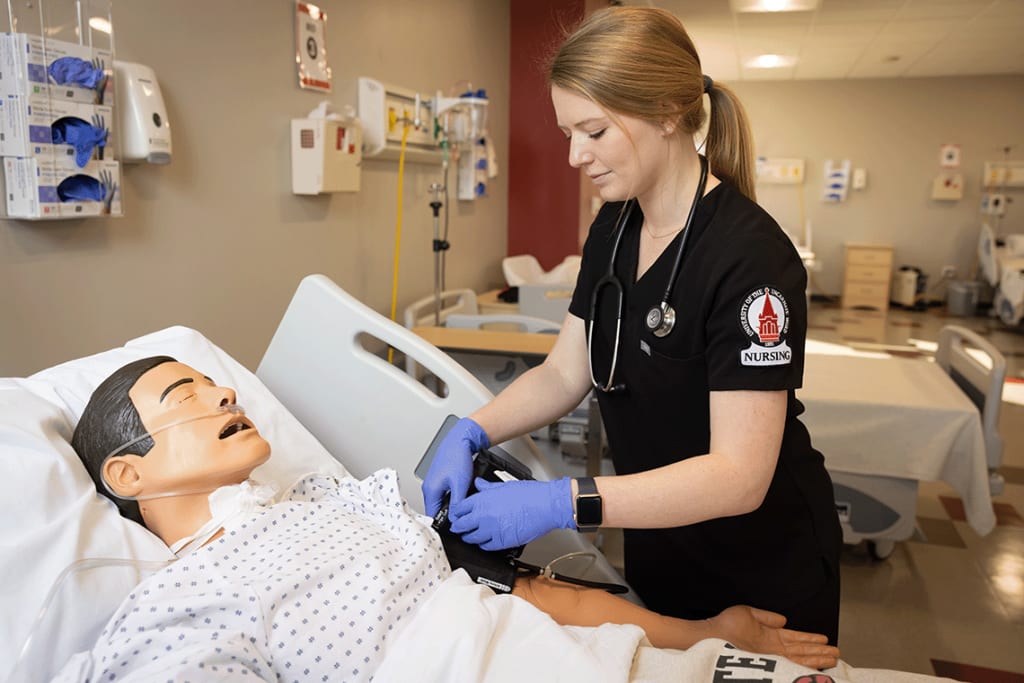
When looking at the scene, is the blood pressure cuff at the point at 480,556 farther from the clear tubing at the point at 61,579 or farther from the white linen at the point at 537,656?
the clear tubing at the point at 61,579

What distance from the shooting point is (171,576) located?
3.50ft

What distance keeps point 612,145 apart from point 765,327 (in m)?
0.34

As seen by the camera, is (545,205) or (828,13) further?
(828,13)

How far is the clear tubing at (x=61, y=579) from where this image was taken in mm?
996

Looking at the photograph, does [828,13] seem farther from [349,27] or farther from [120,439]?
[120,439]

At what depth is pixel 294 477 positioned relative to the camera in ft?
5.01

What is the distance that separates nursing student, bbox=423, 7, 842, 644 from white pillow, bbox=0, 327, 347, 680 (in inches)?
18.9

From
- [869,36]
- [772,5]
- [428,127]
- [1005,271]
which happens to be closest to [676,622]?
[428,127]

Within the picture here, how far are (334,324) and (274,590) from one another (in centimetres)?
68

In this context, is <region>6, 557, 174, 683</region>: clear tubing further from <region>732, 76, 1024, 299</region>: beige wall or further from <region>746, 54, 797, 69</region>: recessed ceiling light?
<region>732, 76, 1024, 299</region>: beige wall

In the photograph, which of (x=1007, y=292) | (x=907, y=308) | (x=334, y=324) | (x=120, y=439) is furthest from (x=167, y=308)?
(x=907, y=308)

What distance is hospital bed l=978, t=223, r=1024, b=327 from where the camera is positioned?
7.47 metres

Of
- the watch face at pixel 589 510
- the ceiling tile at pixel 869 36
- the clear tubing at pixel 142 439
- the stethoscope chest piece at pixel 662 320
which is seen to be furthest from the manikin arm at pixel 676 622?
the ceiling tile at pixel 869 36

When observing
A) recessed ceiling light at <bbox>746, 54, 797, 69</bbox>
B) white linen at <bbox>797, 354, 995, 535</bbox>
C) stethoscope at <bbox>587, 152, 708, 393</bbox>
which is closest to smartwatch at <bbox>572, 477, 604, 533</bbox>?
stethoscope at <bbox>587, 152, 708, 393</bbox>
